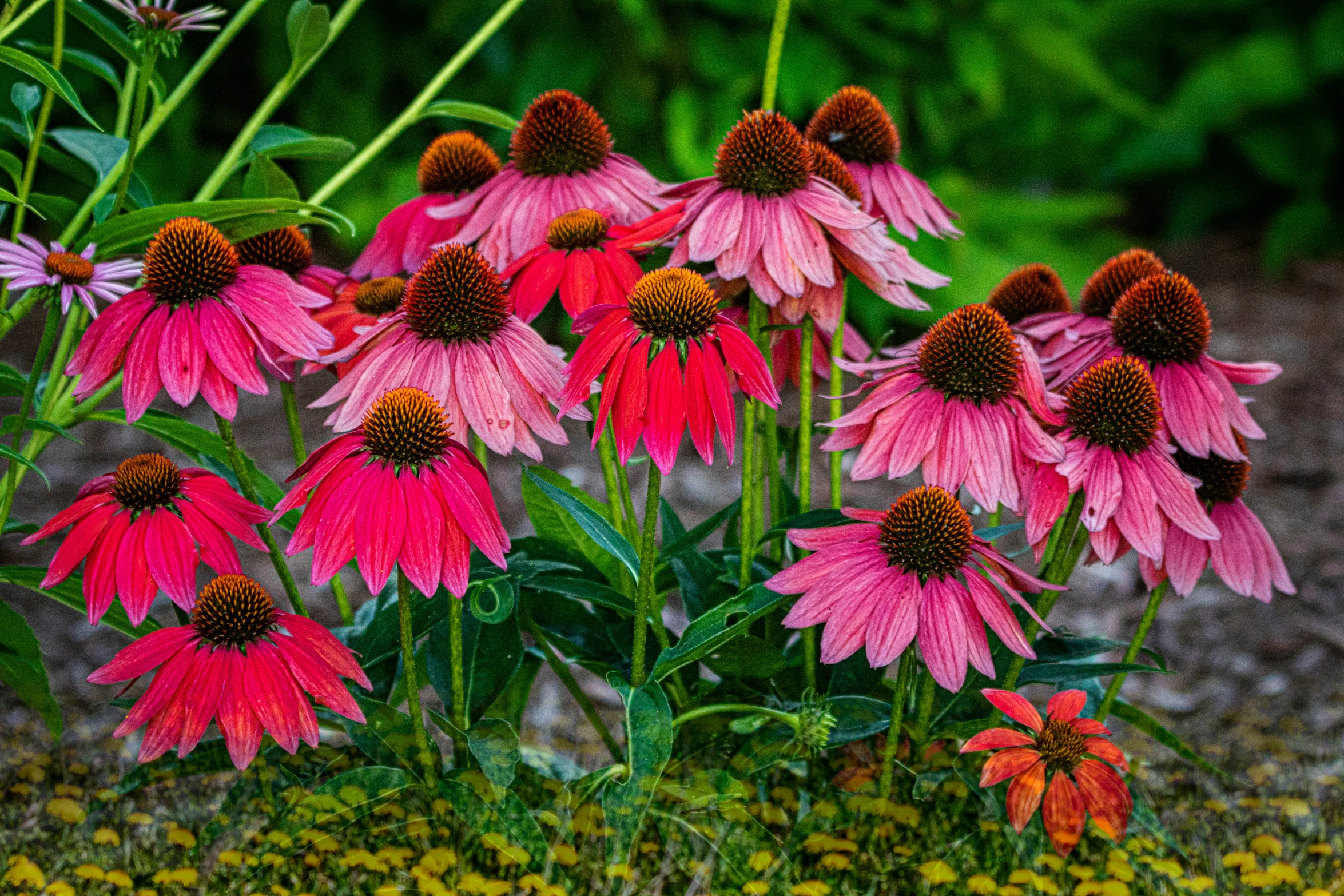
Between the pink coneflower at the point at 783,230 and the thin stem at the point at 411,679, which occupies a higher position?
the pink coneflower at the point at 783,230

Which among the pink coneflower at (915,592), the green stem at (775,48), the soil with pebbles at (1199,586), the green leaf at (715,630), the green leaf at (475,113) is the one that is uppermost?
the green stem at (775,48)

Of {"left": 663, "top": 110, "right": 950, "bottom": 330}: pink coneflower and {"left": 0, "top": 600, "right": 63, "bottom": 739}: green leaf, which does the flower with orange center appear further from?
{"left": 0, "top": 600, "right": 63, "bottom": 739}: green leaf

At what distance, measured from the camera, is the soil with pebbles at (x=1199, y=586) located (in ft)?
6.96

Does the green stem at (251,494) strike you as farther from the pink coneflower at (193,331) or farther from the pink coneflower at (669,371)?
the pink coneflower at (669,371)

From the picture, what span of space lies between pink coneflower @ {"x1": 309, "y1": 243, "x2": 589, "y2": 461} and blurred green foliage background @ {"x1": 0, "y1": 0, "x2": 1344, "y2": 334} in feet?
6.34

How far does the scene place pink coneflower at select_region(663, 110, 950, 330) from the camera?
1.02 meters

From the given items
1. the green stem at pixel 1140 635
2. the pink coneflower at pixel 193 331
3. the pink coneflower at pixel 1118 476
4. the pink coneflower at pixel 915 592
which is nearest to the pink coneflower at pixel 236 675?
the pink coneflower at pixel 193 331

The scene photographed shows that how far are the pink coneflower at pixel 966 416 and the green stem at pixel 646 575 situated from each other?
6.5 inches

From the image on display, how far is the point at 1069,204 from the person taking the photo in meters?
4.01

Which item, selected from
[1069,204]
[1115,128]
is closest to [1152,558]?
[1069,204]

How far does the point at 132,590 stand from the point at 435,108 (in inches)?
23.9

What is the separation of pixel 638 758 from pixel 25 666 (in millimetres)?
662

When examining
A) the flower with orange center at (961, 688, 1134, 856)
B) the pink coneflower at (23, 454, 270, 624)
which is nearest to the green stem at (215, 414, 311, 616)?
the pink coneflower at (23, 454, 270, 624)

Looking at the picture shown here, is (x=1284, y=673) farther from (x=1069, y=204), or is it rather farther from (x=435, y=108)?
(x=1069, y=204)
